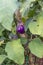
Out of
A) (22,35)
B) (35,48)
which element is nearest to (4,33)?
(22,35)

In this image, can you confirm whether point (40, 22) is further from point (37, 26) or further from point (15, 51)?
point (15, 51)

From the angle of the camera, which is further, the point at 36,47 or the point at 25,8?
the point at 25,8

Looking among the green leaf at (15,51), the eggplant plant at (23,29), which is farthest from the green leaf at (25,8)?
the green leaf at (15,51)

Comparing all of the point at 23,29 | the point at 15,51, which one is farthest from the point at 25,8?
the point at 15,51

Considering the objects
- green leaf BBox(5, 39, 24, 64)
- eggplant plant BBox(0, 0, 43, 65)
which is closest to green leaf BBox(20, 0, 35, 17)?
eggplant plant BBox(0, 0, 43, 65)

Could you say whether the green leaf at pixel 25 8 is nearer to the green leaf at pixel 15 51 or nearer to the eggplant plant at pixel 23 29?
the eggplant plant at pixel 23 29

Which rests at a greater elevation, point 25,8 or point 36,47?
point 25,8

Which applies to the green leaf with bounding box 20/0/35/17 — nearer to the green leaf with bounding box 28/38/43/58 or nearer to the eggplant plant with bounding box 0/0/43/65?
A: the eggplant plant with bounding box 0/0/43/65
